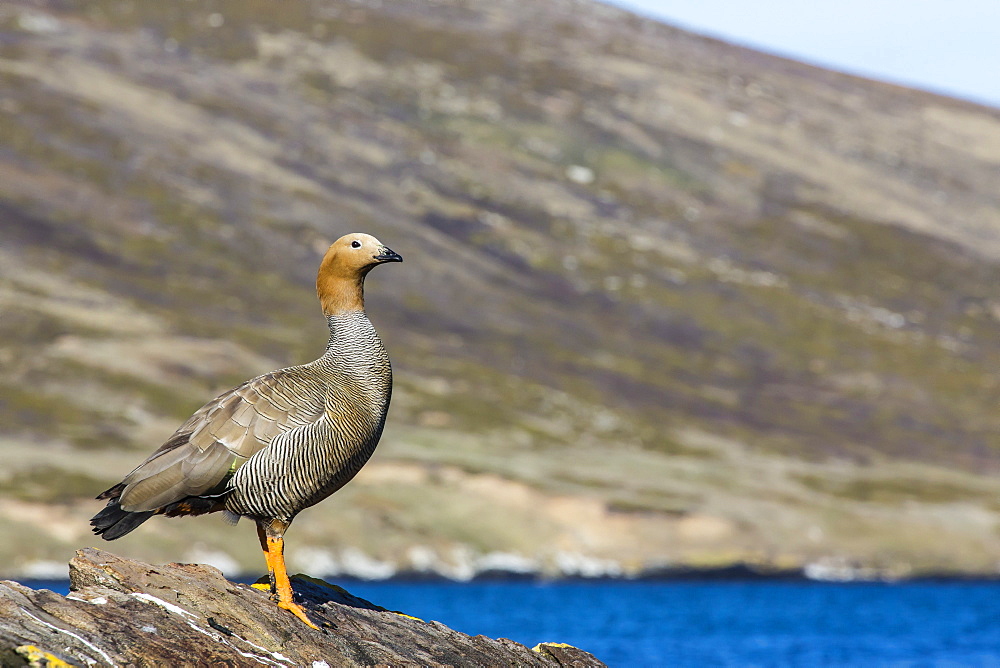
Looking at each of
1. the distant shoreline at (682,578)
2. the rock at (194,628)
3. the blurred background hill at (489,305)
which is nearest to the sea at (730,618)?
the distant shoreline at (682,578)

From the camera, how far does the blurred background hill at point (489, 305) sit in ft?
281

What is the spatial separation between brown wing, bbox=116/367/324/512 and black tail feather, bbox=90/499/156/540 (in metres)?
0.11

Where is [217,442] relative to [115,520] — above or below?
above

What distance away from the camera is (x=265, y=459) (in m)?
14.8

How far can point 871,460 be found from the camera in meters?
118

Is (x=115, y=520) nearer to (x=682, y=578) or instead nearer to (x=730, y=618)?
(x=730, y=618)

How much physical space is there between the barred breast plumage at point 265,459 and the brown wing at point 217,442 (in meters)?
0.01

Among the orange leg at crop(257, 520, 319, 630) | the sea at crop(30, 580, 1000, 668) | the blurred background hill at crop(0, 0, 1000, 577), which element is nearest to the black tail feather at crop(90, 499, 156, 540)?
the orange leg at crop(257, 520, 319, 630)

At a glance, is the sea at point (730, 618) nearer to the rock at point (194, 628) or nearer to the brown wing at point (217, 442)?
the rock at point (194, 628)

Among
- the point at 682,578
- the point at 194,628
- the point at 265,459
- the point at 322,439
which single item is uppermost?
the point at 322,439

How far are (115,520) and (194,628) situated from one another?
1.82m

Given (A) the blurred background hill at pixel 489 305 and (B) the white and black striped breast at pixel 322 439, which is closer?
(B) the white and black striped breast at pixel 322 439

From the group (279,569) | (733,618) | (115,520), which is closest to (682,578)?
(733,618)

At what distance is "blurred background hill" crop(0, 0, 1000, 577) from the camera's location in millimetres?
85562
